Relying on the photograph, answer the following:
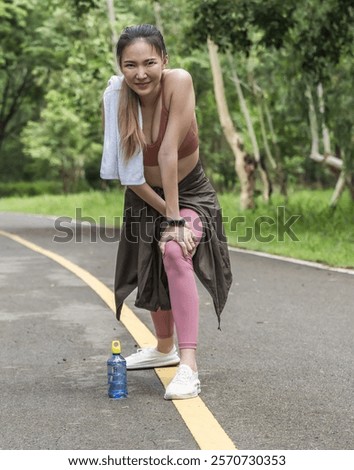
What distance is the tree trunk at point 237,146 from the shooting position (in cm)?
2345

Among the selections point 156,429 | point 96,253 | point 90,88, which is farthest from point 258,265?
point 90,88

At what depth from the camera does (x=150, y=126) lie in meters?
5.30

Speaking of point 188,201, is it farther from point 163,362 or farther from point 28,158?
point 28,158

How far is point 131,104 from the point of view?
521 cm

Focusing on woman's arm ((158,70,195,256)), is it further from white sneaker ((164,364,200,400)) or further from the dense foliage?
the dense foliage

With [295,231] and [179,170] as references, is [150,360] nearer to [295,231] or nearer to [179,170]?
[179,170]

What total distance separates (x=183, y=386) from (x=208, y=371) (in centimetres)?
76

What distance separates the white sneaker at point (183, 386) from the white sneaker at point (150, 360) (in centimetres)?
72

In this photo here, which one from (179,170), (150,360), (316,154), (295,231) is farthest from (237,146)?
(179,170)

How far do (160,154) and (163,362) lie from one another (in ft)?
4.40

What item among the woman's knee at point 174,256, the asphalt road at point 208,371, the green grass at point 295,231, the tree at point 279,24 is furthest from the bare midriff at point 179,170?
the tree at point 279,24

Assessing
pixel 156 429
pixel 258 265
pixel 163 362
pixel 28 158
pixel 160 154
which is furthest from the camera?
pixel 28 158

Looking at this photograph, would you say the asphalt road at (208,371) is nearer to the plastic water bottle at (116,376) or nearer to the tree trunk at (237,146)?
the plastic water bottle at (116,376)

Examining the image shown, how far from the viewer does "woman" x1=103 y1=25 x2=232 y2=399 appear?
5.16 meters
